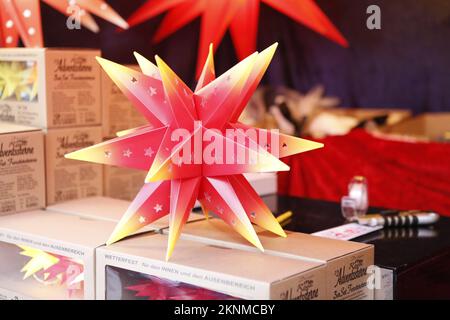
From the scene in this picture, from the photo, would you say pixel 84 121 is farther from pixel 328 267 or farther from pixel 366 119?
pixel 366 119

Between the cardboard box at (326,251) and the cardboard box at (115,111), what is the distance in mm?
567

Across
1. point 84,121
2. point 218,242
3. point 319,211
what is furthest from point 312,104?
point 218,242

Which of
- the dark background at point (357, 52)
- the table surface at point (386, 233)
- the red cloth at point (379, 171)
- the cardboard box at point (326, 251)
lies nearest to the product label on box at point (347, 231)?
the table surface at point (386, 233)

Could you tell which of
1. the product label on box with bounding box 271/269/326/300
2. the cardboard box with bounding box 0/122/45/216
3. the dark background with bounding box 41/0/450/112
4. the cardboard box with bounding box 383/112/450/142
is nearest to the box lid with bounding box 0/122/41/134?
the cardboard box with bounding box 0/122/45/216

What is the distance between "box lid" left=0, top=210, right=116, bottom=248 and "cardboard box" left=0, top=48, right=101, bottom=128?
0.89 feet

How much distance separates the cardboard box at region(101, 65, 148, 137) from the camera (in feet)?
5.99

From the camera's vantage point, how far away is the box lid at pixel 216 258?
3.58 feet

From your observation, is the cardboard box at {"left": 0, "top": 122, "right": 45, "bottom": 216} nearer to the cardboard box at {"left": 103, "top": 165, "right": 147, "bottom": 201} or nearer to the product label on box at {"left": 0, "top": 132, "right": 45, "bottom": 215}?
the product label on box at {"left": 0, "top": 132, "right": 45, "bottom": 215}

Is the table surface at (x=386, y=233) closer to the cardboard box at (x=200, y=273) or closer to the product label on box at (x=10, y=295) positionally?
the cardboard box at (x=200, y=273)

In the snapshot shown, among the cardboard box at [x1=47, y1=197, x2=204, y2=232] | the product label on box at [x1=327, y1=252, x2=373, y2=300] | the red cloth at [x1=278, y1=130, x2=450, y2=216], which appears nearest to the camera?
the product label on box at [x1=327, y1=252, x2=373, y2=300]

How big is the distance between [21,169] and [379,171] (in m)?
1.80

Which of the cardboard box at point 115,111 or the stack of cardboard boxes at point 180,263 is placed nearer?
the stack of cardboard boxes at point 180,263

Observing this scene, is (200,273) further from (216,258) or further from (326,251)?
(326,251)

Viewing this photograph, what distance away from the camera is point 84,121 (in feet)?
5.79
